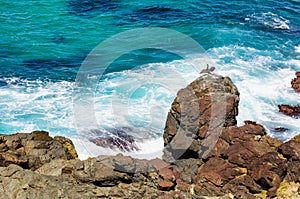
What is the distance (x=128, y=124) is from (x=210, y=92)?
39.9ft

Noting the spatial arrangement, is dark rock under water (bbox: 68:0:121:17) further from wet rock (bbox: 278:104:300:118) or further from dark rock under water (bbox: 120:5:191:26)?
wet rock (bbox: 278:104:300:118)

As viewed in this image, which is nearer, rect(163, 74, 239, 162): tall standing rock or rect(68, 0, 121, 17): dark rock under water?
rect(163, 74, 239, 162): tall standing rock

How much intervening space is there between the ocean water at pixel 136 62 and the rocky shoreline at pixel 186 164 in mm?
6950

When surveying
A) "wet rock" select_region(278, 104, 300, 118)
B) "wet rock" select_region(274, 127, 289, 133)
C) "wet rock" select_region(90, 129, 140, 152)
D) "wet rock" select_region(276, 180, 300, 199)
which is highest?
"wet rock" select_region(276, 180, 300, 199)

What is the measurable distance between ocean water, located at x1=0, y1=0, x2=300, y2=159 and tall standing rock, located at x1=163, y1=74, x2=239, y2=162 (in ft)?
22.0

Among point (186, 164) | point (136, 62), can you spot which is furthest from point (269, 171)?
point (136, 62)

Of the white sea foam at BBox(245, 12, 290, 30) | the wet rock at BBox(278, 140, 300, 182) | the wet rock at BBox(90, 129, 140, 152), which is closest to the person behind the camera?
the wet rock at BBox(278, 140, 300, 182)

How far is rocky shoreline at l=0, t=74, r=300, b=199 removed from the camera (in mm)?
18484

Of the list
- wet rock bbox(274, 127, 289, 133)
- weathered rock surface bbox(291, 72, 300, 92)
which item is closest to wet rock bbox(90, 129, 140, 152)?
wet rock bbox(274, 127, 289, 133)

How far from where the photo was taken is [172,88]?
4175cm

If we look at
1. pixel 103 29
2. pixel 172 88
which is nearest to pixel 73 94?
pixel 172 88

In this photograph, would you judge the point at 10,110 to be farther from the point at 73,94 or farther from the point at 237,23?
the point at 237,23

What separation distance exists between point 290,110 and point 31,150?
22372 mm

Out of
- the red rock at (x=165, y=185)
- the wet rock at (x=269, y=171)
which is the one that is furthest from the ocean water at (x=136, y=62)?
the red rock at (x=165, y=185)
